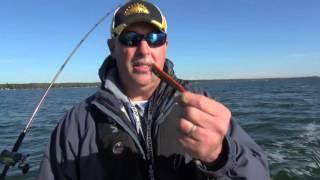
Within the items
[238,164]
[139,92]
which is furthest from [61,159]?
[238,164]

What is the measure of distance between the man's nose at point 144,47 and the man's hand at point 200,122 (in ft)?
5.10

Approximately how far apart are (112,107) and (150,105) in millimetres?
328

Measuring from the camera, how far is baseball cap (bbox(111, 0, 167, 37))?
3.47 meters

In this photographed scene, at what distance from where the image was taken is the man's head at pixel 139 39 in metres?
3.48

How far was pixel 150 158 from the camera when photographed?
3.31 m

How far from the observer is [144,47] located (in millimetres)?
3463

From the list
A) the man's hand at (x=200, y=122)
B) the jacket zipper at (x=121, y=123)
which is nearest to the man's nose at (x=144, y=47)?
the jacket zipper at (x=121, y=123)

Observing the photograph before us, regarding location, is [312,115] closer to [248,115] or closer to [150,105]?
[248,115]

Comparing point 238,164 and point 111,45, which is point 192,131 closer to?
point 238,164

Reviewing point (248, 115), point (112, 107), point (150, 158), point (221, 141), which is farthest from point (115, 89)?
point (248, 115)

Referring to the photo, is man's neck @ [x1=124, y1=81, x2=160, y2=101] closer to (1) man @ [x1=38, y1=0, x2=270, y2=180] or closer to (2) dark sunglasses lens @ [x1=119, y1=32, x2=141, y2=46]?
(1) man @ [x1=38, y1=0, x2=270, y2=180]

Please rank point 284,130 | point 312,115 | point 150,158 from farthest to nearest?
point 312,115 < point 284,130 < point 150,158

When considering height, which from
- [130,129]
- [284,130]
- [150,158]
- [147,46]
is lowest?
[284,130]

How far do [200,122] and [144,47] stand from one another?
5.49 ft
